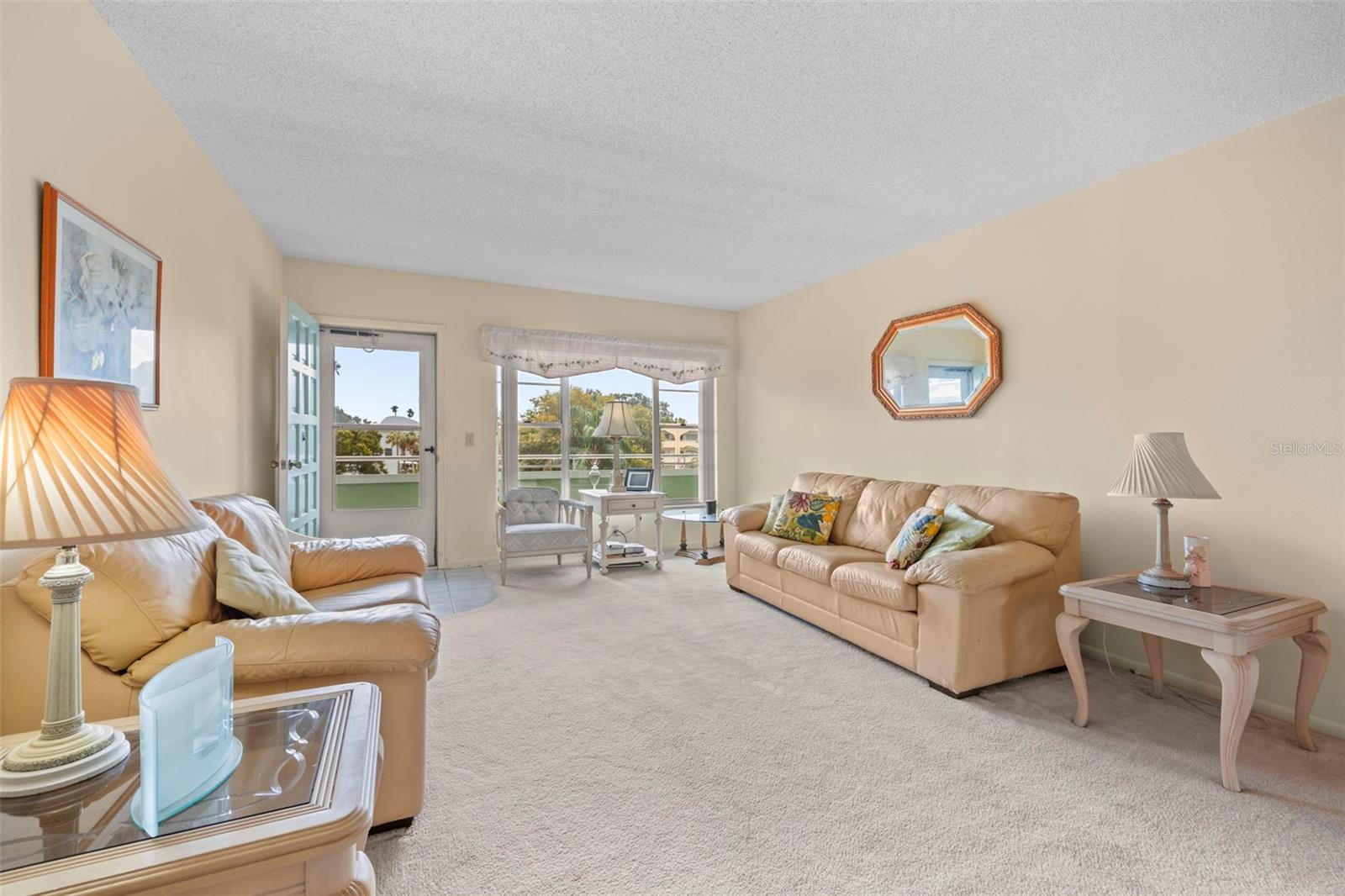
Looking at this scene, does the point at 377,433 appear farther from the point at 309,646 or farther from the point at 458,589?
the point at 309,646

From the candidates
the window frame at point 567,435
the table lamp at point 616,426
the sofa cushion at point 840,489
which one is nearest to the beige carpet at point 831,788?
the sofa cushion at point 840,489

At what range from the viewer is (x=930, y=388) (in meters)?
4.12

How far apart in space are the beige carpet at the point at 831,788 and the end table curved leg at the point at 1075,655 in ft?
0.24

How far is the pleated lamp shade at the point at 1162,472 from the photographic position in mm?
2314

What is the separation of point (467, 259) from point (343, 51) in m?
2.53

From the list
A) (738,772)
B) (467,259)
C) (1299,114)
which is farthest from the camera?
(467,259)

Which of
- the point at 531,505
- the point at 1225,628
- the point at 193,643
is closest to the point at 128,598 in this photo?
the point at 193,643

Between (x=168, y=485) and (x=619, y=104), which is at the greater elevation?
(x=619, y=104)

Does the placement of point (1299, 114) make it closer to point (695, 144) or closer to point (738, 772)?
point (695, 144)

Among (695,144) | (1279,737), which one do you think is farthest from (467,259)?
(1279,737)

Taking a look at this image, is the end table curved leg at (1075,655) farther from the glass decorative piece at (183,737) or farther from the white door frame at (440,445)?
the white door frame at (440,445)

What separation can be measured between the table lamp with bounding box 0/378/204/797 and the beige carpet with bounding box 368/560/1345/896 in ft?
2.77

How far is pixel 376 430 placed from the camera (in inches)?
199

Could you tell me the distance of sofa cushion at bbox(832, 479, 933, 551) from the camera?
3.76 m
